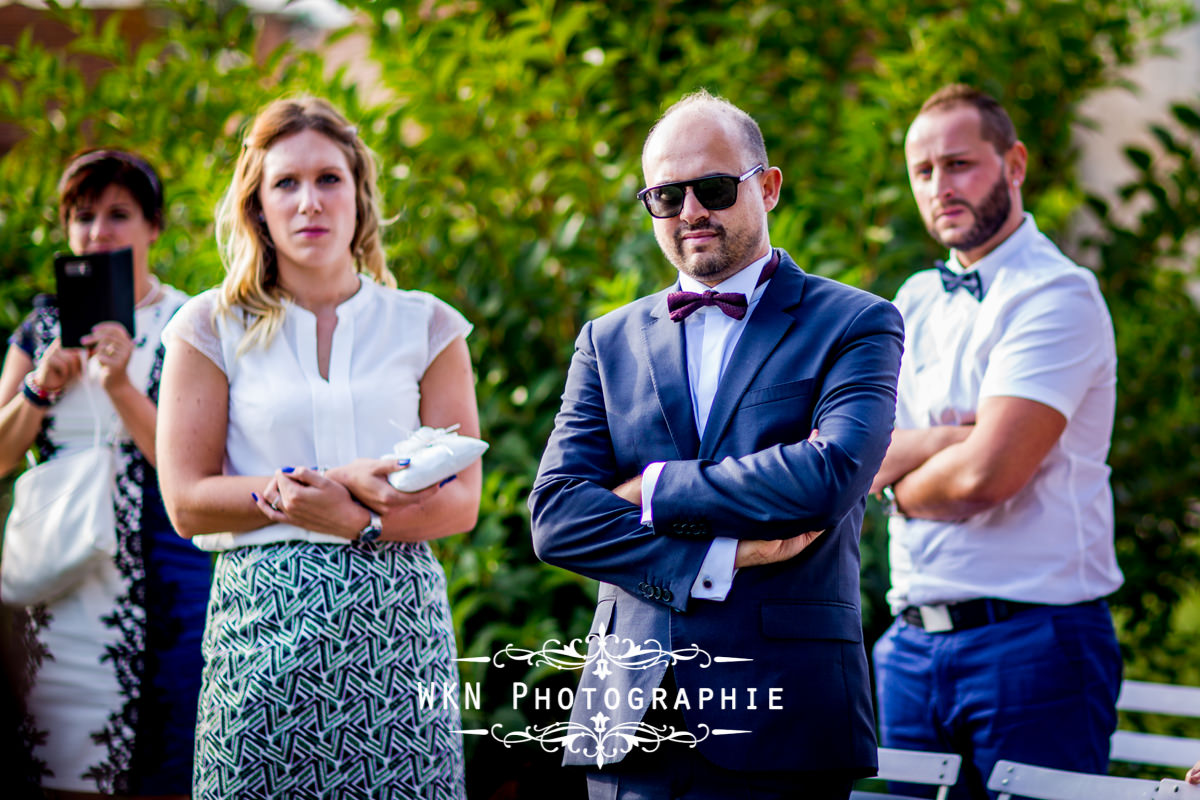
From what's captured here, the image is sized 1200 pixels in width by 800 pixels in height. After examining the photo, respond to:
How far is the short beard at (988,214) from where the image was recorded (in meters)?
3.03

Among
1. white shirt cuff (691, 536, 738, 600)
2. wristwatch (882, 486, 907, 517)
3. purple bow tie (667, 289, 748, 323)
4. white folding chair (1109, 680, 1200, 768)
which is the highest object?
purple bow tie (667, 289, 748, 323)

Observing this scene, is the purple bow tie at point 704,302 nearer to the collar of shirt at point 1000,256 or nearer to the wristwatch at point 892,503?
the wristwatch at point 892,503

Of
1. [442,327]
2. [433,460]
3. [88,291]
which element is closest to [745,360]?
[433,460]

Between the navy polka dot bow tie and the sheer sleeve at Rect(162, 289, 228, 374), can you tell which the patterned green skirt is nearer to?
the sheer sleeve at Rect(162, 289, 228, 374)

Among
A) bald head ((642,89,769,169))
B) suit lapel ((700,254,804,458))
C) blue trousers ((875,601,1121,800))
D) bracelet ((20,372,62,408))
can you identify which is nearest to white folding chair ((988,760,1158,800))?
blue trousers ((875,601,1121,800))

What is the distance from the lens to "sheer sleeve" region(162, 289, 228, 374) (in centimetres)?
259

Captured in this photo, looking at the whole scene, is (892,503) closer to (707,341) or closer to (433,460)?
(707,341)

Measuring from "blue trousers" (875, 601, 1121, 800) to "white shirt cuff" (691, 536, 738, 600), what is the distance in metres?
1.09

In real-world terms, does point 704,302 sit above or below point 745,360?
above

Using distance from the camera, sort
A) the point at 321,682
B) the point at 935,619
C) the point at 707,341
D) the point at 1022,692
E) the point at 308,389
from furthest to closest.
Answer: the point at 935,619 → the point at 1022,692 → the point at 308,389 → the point at 321,682 → the point at 707,341

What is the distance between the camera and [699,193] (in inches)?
87.0

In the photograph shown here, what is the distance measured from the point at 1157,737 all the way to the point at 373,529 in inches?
85.4

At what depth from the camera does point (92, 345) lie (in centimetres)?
300

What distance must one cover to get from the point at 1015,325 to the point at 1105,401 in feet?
1.09
